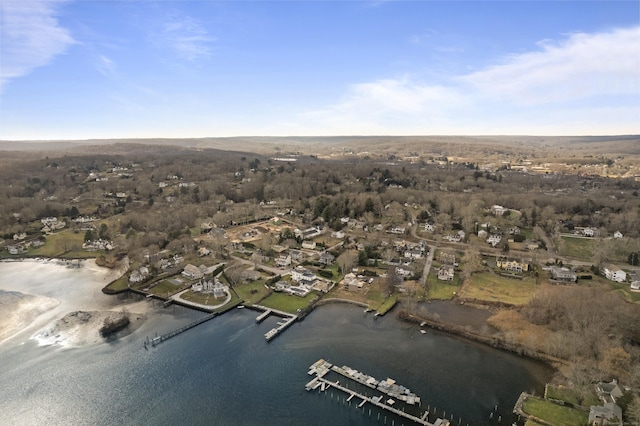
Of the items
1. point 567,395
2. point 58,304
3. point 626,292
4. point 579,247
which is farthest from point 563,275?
point 58,304

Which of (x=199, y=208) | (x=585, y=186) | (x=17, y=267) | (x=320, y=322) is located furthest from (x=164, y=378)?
(x=585, y=186)

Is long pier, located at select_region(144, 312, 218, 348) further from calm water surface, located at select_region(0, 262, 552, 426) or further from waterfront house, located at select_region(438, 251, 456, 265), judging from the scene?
waterfront house, located at select_region(438, 251, 456, 265)

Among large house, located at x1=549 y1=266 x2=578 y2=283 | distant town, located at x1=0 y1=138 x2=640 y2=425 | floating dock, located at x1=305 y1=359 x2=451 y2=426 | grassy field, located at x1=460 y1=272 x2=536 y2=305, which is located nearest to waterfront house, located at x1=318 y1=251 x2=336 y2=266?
distant town, located at x1=0 y1=138 x2=640 y2=425

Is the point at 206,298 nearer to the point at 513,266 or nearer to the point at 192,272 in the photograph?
the point at 192,272

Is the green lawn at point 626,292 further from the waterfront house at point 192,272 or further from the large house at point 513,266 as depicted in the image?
the waterfront house at point 192,272

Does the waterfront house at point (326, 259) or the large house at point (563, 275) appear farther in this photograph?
the waterfront house at point (326, 259)

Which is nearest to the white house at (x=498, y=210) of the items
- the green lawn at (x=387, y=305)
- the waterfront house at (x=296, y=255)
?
the green lawn at (x=387, y=305)

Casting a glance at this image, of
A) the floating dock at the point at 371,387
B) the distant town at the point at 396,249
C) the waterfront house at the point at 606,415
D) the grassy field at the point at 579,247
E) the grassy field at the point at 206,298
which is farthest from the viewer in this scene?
the grassy field at the point at 579,247
